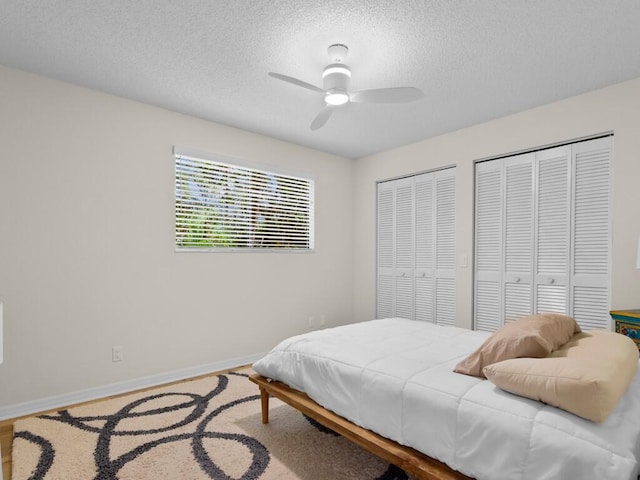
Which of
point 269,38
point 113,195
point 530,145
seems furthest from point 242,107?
point 530,145

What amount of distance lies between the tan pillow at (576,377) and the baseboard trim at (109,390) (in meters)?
2.85

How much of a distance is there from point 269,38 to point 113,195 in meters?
1.89

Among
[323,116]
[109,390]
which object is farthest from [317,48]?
[109,390]

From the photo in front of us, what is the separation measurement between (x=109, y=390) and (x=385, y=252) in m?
3.32

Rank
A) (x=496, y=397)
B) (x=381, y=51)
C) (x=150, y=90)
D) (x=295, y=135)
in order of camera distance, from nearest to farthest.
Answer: (x=496, y=397)
(x=381, y=51)
(x=150, y=90)
(x=295, y=135)

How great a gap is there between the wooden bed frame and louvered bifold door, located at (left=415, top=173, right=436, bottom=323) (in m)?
2.43

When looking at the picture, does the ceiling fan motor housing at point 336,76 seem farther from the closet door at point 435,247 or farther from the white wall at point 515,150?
the closet door at point 435,247

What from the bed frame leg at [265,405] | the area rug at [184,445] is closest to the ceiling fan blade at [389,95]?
the bed frame leg at [265,405]

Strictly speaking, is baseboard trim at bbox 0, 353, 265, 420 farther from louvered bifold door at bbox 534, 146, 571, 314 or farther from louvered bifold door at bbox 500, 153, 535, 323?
louvered bifold door at bbox 534, 146, 571, 314

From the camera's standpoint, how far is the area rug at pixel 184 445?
76.2 inches

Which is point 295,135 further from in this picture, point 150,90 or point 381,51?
point 381,51

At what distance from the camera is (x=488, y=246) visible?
3.78 m

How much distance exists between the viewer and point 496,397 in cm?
149

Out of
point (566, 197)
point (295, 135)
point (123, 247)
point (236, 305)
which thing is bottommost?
point (236, 305)
